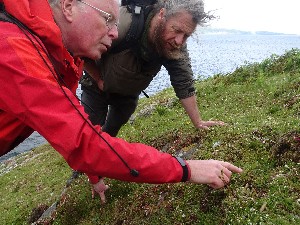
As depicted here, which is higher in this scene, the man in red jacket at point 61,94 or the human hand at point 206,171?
the man in red jacket at point 61,94

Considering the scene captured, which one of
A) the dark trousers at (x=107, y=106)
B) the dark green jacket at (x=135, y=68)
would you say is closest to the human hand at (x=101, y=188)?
the dark trousers at (x=107, y=106)

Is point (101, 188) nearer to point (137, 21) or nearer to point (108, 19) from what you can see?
point (137, 21)

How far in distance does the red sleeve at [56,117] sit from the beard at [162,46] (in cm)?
361

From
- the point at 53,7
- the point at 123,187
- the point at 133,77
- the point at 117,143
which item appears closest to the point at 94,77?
the point at 133,77

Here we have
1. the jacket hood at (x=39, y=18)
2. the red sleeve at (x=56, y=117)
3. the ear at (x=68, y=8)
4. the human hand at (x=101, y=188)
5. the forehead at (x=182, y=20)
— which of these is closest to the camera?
the red sleeve at (x=56, y=117)

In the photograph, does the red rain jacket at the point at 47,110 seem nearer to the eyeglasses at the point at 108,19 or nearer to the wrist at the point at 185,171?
the wrist at the point at 185,171

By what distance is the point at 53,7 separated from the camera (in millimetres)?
5488

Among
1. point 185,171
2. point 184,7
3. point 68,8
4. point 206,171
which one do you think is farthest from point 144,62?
point 185,171

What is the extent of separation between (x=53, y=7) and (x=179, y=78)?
15.6 feet

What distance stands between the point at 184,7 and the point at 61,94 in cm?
430

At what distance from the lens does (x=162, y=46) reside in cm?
828

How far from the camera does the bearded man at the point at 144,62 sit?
26.6ft

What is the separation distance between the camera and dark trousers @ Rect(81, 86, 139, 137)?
10344 millimetres

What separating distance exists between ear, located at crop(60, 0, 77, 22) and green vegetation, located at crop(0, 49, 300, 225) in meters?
4.00
